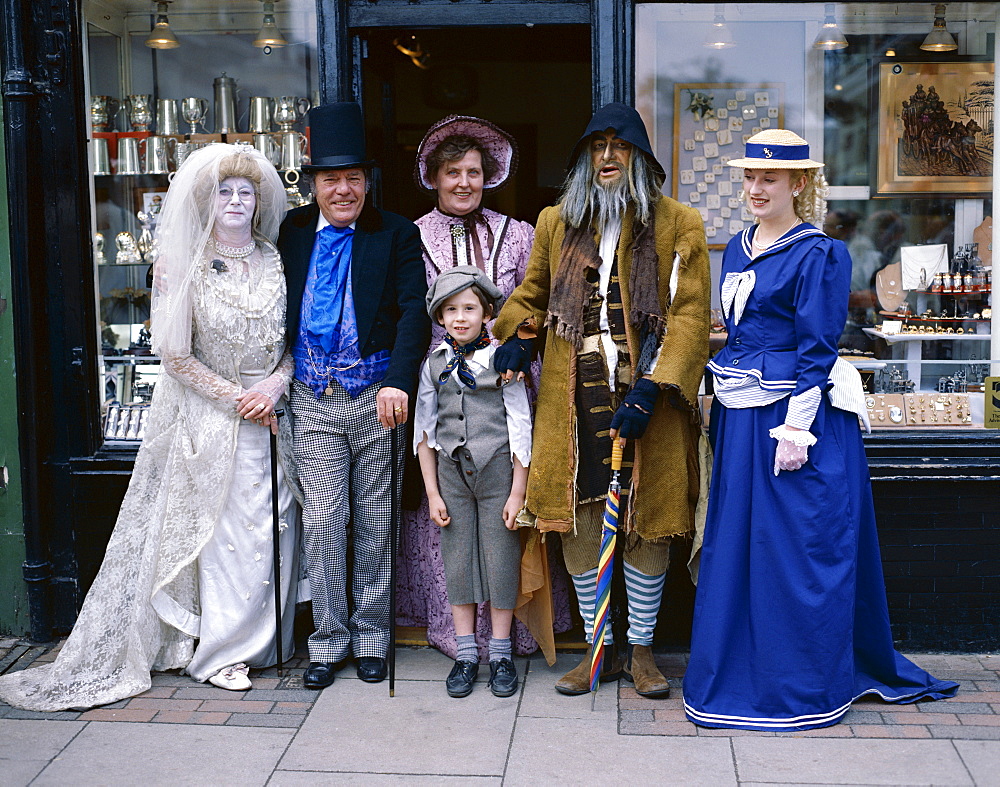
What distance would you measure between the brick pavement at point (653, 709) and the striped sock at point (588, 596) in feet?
0.80

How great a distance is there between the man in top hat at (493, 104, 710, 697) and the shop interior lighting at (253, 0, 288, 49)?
70.4 inches

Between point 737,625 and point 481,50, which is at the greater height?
point 481,50

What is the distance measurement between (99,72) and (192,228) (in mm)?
1359

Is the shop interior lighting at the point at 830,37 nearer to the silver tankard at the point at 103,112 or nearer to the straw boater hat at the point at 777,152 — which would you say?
the straw boater hat at the point at 777,152

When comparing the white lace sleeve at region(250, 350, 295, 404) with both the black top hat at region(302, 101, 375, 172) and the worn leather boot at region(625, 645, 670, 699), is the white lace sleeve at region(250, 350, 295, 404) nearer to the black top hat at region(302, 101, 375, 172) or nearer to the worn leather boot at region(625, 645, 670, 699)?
the black top hat at region(302, 101, 375, 172)

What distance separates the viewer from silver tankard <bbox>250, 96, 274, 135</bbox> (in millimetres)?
5332

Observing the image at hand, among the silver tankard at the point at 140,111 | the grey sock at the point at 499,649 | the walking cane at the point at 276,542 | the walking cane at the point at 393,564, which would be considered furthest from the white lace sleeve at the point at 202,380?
the silver tankard at the point at 140,111

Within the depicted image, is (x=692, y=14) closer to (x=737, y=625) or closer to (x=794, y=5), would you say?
(x=794, y=5)

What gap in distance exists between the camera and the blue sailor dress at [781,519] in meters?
3.89

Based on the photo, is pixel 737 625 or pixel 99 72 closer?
pixel 737 625

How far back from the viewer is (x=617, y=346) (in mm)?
4223

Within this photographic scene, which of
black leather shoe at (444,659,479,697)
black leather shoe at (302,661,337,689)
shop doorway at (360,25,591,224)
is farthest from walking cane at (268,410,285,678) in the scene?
shop doorway at (360,25,591,224)

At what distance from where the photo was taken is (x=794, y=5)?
4.99 m

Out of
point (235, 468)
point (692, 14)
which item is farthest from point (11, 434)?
point (692, 14)
